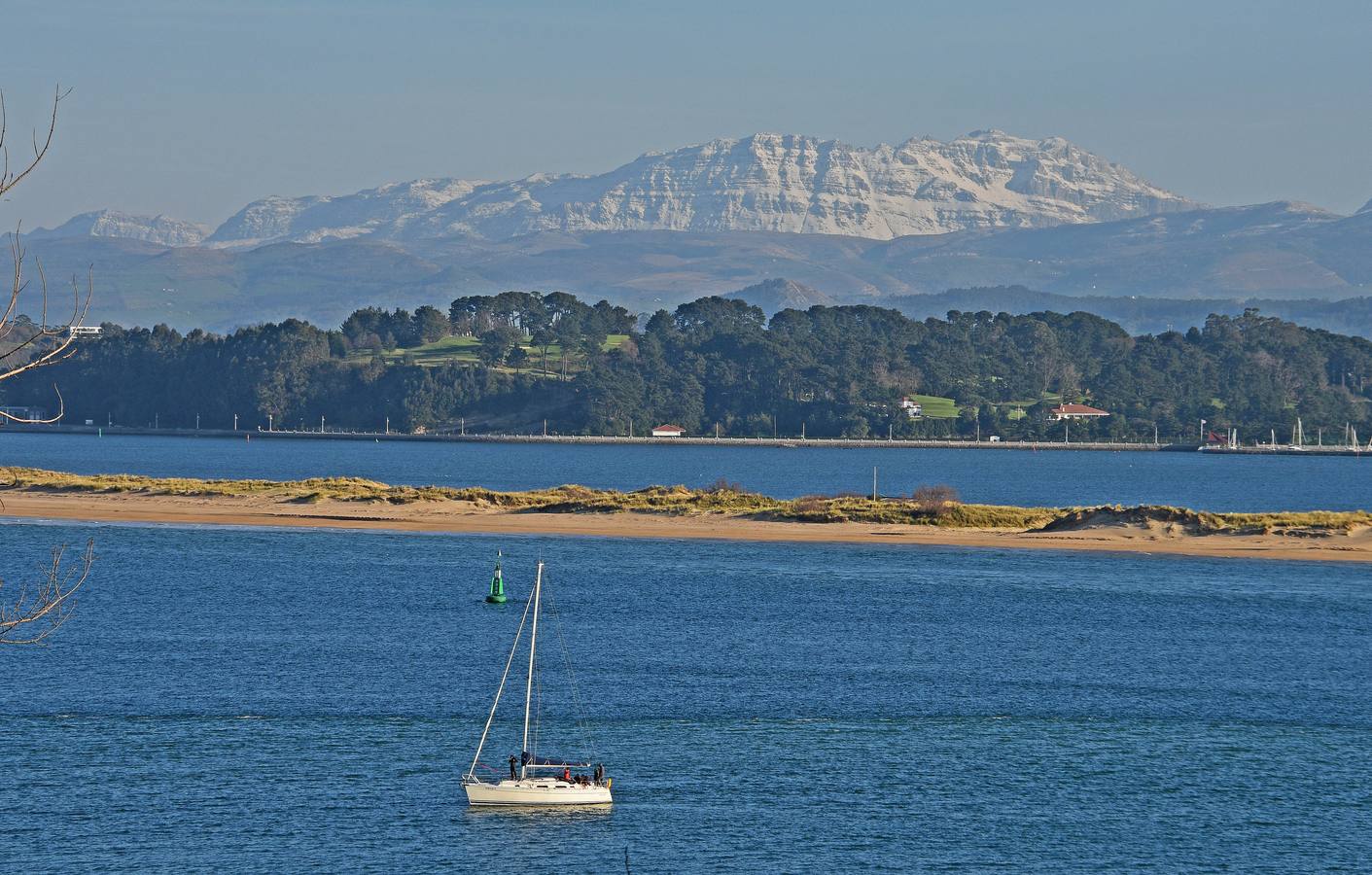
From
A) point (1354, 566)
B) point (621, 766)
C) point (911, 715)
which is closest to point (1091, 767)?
point (911, 715)

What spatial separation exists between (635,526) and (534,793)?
6669 cm

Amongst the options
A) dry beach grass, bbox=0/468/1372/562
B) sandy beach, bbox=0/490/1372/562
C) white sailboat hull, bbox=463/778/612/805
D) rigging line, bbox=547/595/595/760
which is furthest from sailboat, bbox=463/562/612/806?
sandy beach, bbox=0/490/1372/562

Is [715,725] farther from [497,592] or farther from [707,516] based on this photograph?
[707,516]

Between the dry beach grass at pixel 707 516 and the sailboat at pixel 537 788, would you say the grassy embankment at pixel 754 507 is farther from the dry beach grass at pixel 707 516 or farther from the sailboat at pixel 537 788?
the sailboat at pixel 537 788

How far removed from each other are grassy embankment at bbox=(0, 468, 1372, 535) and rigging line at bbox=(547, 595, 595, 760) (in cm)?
4121

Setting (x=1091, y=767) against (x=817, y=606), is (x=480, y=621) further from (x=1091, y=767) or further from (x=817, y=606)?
(x=1091, y=767)

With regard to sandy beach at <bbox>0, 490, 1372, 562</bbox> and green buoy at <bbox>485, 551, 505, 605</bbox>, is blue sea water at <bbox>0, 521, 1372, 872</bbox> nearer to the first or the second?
green buoy at <bbox>485, 551, 505, 605</bbox>

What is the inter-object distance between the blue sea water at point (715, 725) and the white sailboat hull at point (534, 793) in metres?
0.60

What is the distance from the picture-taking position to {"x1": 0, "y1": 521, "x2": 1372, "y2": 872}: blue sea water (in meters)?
38.4

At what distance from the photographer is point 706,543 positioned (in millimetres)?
101312

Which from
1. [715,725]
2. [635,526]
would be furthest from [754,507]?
[715,725]

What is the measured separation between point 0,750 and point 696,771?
1713cm

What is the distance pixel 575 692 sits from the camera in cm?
5316

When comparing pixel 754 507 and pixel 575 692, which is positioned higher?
pixel 754 507
